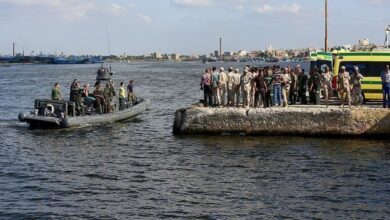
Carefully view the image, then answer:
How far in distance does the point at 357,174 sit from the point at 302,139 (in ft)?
17.2

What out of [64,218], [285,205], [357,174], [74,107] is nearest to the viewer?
[64,218]

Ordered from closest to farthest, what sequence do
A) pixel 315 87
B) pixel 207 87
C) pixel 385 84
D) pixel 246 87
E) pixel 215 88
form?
pixel 385 84
pixel 246 87
pixel 215 88
pixel 207 87
pixel 315 87

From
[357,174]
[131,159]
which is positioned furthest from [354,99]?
[131,159]

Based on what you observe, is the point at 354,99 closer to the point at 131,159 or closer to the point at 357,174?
the point at 357,174

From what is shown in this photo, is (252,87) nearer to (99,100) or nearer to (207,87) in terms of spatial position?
(207,87)

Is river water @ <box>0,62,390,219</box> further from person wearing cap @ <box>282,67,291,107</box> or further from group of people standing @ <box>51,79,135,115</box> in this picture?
group of people standing @ <box>51,79,135,115</box>

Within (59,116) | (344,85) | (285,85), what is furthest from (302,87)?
(59,116)

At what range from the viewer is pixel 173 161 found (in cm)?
1909

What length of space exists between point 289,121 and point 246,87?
212 cm

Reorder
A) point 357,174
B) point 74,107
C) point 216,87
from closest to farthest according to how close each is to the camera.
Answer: point 357,174
point 216,87
point 74,107

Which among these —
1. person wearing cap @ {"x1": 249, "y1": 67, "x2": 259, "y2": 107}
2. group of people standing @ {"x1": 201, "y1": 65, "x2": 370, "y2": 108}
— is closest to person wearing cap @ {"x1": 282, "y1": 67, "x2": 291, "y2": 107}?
group of people standing @ {"x1": 201, "y1": 65, "x2": 370, "y2": 108}

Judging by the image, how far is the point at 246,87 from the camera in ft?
75.3

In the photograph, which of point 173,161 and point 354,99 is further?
point 354,99

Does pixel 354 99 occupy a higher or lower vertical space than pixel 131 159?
higher
